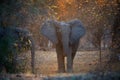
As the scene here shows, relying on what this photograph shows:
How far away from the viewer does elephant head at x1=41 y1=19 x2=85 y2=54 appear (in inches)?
598

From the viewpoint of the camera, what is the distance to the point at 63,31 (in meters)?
15.2

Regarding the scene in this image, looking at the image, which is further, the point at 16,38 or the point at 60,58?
the point at 60,58

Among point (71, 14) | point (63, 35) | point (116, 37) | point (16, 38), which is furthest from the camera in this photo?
point (71, 14)

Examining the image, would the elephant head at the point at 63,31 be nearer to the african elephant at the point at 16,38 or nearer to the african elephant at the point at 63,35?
the african elephant at the point at 63,35

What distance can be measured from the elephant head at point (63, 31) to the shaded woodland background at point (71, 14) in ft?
1.03

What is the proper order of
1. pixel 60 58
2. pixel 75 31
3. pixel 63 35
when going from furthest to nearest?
1. pixel 60 58
2. pixel 75 31
3. pixel 63 35

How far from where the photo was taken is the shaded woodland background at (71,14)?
12125mm

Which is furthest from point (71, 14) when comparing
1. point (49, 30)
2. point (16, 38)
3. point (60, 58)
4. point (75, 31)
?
point (16, 38)

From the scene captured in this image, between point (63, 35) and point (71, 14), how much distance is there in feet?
31.1

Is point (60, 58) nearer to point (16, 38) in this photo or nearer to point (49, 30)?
point (49, 30)

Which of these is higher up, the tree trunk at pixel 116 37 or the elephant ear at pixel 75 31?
the elephant ear at pixel 75 31

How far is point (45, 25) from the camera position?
1526 cm

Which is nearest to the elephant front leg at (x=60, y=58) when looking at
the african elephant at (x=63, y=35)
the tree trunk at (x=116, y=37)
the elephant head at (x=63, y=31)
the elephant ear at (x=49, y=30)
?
the african elephant at (x=63, y=35)

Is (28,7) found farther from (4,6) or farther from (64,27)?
(64,27)
